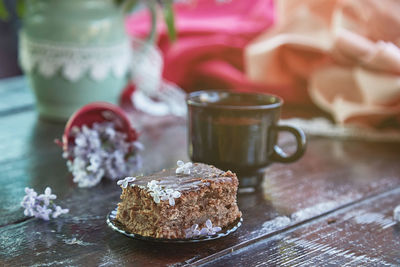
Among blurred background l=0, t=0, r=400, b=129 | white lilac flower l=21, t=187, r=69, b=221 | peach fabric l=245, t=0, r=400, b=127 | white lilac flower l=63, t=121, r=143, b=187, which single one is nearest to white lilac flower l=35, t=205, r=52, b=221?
white lilac flower l=21, t=187, r=69, b=221

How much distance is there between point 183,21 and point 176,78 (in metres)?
0.16

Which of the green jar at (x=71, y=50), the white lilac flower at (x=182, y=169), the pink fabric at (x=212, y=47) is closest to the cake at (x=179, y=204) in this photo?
the white lilac flower at (x=182, y=169)

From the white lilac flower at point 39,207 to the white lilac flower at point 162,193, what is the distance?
144 millimetres

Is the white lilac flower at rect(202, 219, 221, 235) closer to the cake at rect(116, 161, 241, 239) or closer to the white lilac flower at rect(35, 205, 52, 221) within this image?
the cake at rect(116, 161, 241, 239)

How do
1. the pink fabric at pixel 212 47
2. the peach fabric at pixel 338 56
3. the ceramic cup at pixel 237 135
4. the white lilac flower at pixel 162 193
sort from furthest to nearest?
the pink fabric at pixel 212 47, the peach fabric at pixel 338 56, the ceramic cup at pixel 237 135, the white lilac flower at pixel 162 193

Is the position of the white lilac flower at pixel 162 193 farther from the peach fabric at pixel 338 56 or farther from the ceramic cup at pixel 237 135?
the peach fabric at pixel 338 56

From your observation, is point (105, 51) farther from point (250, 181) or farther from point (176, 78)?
point (250, 181)

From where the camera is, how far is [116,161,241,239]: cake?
52 centimetres

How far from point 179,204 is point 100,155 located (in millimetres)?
262

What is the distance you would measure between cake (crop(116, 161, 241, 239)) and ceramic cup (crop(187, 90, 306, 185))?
0.45 feet

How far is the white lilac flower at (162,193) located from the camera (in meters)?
0.52

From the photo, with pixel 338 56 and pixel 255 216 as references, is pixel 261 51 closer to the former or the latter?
pixel 338 56

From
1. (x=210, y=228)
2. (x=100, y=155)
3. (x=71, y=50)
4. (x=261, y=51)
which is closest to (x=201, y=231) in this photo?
(x=210, y=228)

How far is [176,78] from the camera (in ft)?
4.49
